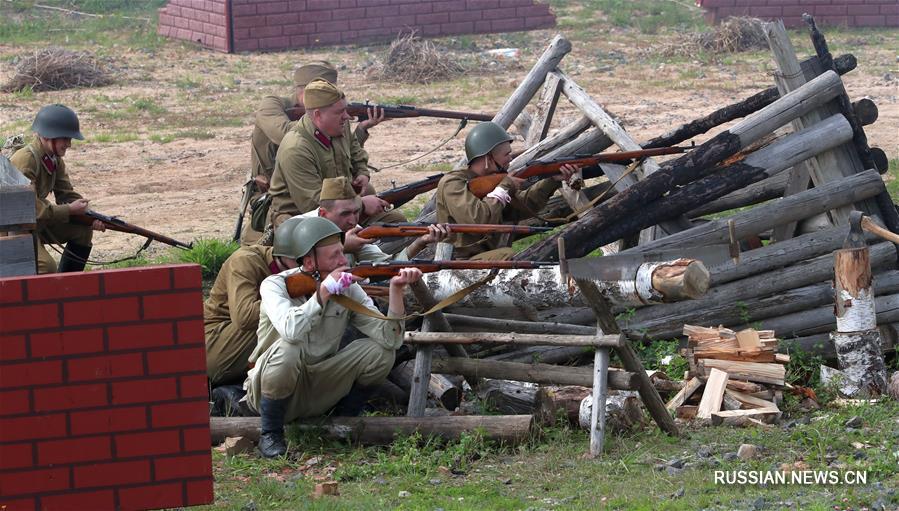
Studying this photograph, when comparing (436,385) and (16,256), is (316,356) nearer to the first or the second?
(436,385)

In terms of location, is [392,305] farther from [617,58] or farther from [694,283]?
[617,58]

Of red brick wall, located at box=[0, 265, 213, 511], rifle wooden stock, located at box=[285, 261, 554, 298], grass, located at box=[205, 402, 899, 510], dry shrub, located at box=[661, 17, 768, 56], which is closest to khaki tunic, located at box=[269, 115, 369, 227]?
rifle wooden stock, located at box=[285, 261, 554, 298]

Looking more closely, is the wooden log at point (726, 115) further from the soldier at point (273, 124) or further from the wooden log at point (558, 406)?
the wooden log at point (558, 406)

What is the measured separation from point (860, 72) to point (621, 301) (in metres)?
15.2

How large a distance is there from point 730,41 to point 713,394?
15.6 meters

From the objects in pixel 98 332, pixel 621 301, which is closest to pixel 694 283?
pixel 621 301

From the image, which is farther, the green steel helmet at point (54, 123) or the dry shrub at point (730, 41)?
the dry shrub at point (730, 41)

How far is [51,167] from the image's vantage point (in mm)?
9828

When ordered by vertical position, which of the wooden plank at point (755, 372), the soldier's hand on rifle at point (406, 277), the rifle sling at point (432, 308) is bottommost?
Answer: the wooden plank at point (755, 372)

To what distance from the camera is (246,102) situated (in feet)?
63.6

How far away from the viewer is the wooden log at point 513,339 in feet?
22.1

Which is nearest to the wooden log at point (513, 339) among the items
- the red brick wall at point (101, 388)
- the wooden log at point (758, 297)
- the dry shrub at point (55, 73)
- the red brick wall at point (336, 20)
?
the wooden log at point (758, 297)

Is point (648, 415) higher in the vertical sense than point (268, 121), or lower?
lower

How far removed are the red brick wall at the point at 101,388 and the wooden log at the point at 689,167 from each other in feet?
11.4
